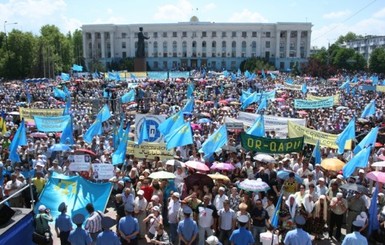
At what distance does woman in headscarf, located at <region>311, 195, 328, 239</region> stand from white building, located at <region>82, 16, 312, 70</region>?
296 ft

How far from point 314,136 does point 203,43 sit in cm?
8972

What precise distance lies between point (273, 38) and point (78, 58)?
1758 inches

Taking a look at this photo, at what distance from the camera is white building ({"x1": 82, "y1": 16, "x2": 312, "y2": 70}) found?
97625 millimetres

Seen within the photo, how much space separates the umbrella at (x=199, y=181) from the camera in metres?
8.12

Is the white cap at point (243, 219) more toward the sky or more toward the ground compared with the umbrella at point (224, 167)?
more toward the ground

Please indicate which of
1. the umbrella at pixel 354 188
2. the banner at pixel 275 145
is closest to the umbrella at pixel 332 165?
the banner at pixel 275 145

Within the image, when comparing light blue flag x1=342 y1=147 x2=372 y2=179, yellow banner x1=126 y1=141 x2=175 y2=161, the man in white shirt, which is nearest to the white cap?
the man in white shirt

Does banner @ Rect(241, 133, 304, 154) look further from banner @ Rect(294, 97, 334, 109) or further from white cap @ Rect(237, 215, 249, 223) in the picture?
banner @ Rect(294, 97, 334, 109)

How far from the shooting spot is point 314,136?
1134cm

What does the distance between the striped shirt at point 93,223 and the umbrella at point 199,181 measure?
6.71 ft

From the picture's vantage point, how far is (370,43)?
11475 cm

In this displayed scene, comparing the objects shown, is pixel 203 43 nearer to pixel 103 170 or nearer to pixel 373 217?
pixel 103 170

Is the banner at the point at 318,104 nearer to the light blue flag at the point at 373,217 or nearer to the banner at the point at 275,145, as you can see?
the banner at the point at 275,145

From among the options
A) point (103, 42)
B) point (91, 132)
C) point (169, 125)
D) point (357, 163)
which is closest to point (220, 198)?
point (357, 163)
